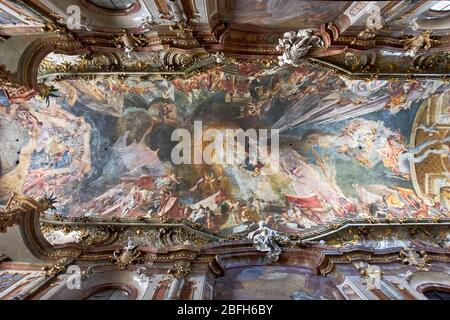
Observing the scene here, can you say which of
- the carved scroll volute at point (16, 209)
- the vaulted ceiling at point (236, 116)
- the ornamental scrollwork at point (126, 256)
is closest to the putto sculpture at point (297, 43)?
the vaulted ceiling at point (236, 116)

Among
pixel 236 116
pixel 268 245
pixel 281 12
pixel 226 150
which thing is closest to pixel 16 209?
pixel 268 245

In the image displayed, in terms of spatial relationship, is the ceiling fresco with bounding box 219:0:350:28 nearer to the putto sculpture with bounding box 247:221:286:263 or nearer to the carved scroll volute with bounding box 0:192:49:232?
the putto sculpture with bounding box 247:221:286:263

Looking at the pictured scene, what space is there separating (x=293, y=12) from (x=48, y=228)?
1099cm

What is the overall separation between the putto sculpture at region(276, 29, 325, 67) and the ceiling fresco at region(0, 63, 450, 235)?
208 centimetres

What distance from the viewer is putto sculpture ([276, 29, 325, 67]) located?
9625mm

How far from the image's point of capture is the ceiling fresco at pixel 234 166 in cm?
1248

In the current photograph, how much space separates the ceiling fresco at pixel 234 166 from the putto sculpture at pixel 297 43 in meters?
2.08

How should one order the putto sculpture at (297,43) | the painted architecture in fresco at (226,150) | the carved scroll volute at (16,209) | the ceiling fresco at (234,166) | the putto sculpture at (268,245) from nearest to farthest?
the carved scroll volute at (16,209)
the painted architecture in fresco at (226,150)
the putto sculpture at (297,43)
the putto sculpture at (268,245)
the ceiling fresco at (234,166)

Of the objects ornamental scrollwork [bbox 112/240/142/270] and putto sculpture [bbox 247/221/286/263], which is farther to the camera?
putto sculpture [bbox 247/221/286/263]

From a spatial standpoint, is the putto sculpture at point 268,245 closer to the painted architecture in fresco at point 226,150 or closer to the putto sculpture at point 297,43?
the painted architecture in fresco at point 226,150

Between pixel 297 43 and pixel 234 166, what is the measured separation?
20.8ft

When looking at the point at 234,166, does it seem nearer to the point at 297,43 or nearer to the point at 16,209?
the point at 297,43

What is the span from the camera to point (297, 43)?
9.66 meters

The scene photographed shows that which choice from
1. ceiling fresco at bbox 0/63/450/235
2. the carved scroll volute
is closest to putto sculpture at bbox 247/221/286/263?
ceiling fresco at bbox 0/63/450/235
